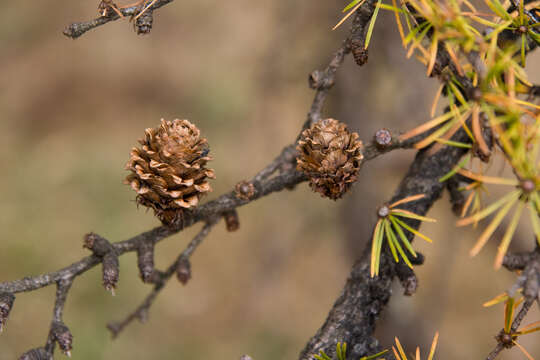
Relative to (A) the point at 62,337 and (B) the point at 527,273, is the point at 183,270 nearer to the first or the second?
(A) the point at 62,337

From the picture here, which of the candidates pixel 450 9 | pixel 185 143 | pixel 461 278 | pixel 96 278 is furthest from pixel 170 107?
pixel 450 9

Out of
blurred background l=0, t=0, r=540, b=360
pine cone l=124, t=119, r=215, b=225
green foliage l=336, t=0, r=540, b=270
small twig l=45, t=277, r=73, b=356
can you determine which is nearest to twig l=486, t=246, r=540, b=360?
green foliage l=336, t=0, r=540, b=270

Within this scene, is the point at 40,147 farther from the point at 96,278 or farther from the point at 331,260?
the point at 331,260

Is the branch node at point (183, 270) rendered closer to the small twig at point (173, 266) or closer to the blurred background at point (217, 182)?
the small twig at point (173, 266)

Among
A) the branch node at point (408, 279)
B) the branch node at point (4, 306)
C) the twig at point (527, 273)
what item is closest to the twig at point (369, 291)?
the branch node at point (408, 279)

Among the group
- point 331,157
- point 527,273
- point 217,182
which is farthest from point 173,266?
point 217,182
